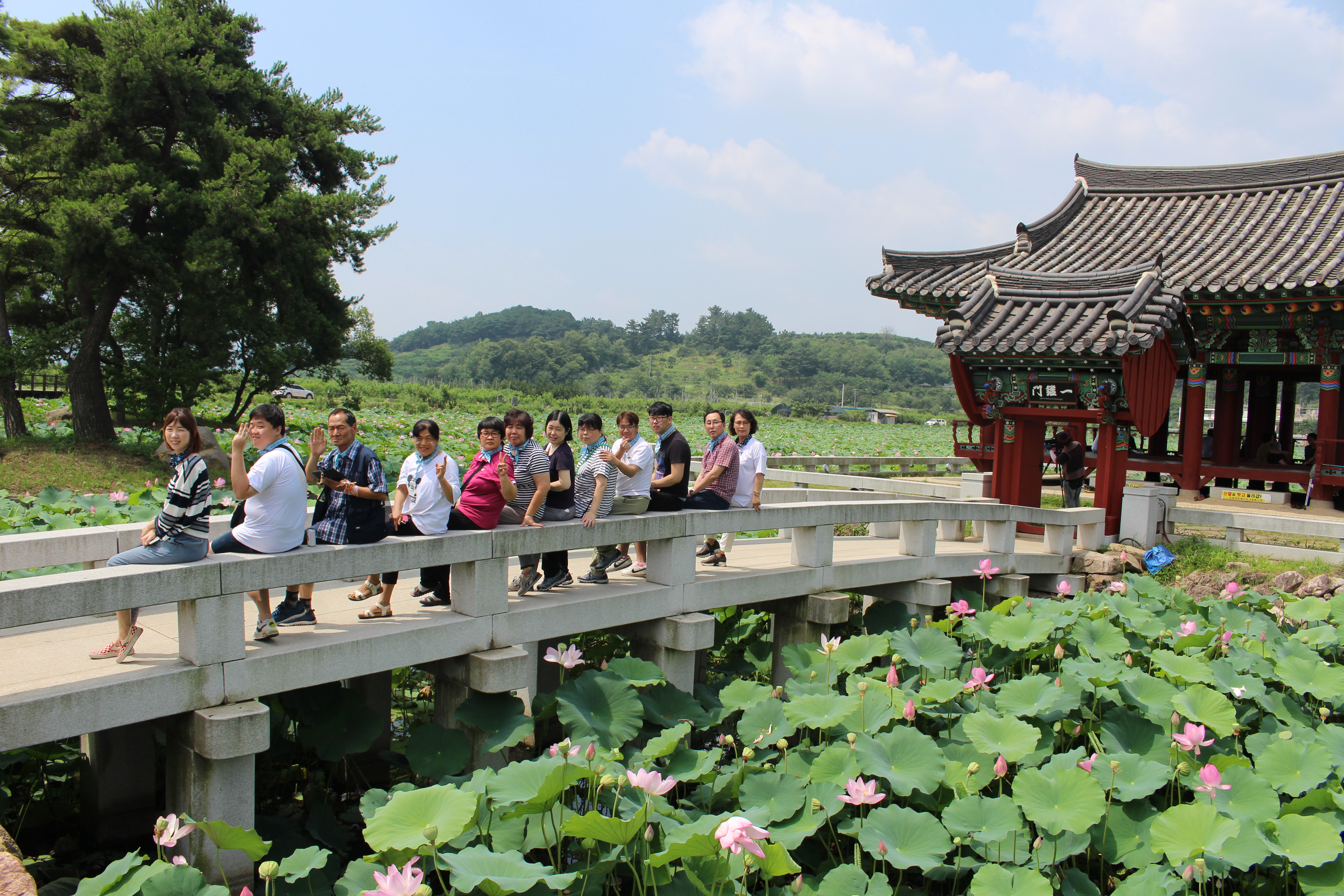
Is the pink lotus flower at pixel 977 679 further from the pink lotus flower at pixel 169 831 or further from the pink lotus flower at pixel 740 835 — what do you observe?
the pink lotus flower at pixel 169 831

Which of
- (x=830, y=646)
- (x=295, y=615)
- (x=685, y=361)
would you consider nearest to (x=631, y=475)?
(x=830, y=646)

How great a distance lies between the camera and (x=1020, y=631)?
602 centimetres

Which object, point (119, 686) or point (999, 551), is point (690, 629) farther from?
point (999, 551)

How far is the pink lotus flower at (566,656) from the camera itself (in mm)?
4859

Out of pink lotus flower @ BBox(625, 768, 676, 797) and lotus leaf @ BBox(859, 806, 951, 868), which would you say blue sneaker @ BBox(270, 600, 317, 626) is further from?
lotus leaf @ BBox(859, 806, 951, 868)

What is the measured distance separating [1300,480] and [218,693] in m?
12.7

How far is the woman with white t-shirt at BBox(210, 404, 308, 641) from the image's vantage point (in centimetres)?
426

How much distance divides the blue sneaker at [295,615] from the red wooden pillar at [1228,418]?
12023mm

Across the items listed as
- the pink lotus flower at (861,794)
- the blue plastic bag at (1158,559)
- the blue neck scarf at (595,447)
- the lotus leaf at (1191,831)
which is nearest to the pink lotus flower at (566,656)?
the blue neck scarf at (595,447)

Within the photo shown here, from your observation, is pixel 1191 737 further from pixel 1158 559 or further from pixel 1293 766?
pixel 1158 559

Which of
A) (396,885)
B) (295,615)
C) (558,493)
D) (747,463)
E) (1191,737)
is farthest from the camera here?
(747,463)

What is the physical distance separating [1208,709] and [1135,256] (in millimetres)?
9231

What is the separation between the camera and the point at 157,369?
1867 centimetres

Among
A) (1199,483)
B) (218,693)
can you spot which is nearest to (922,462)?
(1199,483)
